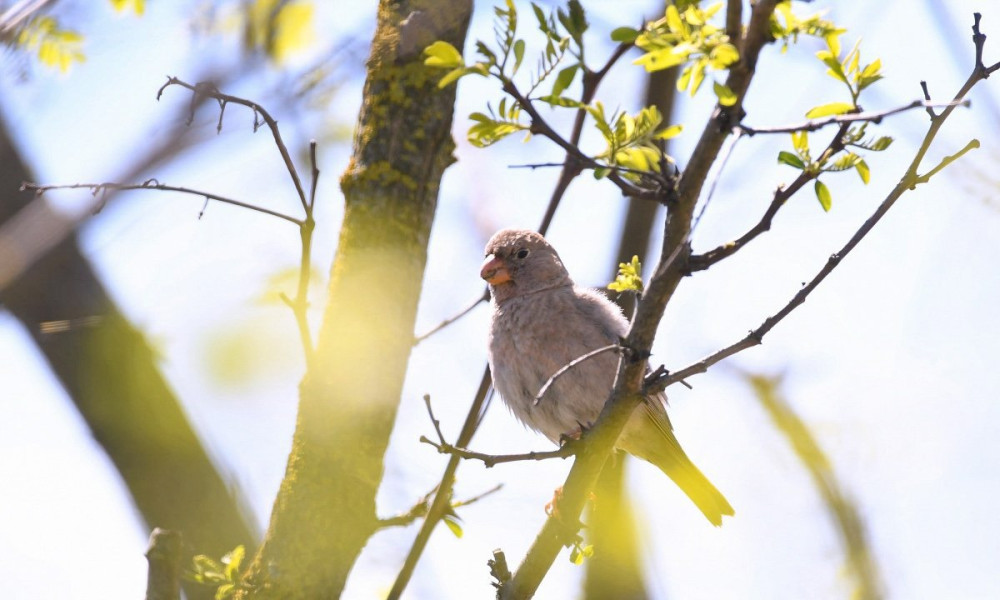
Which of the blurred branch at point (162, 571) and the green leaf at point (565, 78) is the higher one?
the green leaf at point (565, 78)

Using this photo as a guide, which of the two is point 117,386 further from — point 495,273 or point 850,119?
point 850,119

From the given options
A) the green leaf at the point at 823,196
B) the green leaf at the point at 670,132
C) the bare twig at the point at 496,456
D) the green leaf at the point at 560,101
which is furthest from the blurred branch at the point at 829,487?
the green leaf at the point at 560,101

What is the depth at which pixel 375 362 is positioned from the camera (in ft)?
13.9

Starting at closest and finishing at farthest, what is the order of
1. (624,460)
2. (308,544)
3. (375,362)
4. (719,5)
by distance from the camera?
(719,5) → (308,544) → (375,362) → (624,460)

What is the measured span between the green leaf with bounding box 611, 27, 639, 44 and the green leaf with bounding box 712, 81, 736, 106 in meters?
0.26

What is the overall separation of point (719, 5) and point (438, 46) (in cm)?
71

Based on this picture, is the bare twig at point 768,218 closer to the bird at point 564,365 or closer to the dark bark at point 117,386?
the bird at point 564,365

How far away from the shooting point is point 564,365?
Result: 501 centimetres

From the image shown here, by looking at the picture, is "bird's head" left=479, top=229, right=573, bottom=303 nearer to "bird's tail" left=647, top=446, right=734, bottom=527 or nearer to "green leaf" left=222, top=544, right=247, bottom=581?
"bird's tail" left=647, top=446, right=734, bottom=527

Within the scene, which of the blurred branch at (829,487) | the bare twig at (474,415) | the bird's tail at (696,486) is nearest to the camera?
the bare twig at (474,415)

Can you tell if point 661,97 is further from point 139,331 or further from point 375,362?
point 139,331

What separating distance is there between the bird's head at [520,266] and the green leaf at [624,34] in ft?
10.1

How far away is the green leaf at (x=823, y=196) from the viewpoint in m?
2.63

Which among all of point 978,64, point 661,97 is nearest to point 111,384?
point 661,97
